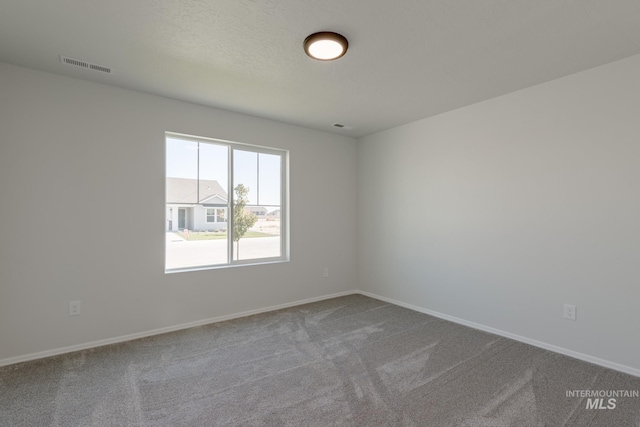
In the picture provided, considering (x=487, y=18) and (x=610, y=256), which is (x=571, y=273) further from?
(x=487, y=18)

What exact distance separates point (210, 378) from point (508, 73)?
355 cm

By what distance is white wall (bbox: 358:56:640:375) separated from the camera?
2.52 m

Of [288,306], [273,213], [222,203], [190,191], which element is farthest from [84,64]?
[288,306]

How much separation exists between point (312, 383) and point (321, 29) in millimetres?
2516

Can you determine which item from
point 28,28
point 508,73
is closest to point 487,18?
point 508,73

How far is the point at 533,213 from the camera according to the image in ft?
9.91

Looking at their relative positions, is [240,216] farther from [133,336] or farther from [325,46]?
[325,46]

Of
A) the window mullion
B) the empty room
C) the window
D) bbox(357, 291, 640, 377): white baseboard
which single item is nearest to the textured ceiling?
the empty room

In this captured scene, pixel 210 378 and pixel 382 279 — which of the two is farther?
pixel 382 279

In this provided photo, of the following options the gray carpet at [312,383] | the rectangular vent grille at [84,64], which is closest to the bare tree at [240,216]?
the gray carpet at [312,383]

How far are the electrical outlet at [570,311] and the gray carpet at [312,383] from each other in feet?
1.16

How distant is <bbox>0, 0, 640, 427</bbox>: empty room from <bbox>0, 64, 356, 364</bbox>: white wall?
2 cm

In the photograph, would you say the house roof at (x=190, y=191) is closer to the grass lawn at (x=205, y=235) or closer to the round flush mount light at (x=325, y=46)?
the grass lawn at (x=205, y=235)

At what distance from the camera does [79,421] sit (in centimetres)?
187
